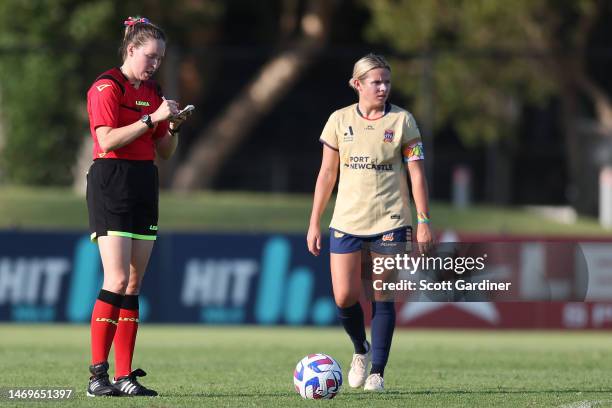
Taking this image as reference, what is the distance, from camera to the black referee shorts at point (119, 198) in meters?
8.04

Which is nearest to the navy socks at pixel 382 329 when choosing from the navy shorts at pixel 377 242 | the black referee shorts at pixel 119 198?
the navy shorts at pixel 377 242

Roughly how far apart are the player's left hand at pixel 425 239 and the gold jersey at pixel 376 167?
173 millimetres

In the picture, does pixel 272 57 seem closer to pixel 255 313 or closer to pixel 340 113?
pixel 255 313

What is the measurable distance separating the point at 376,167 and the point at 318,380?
4.37ft

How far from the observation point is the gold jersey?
844 cm

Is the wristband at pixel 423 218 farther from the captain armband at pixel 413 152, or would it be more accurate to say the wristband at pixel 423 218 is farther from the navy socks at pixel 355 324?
the navy socks at pixel 355 324

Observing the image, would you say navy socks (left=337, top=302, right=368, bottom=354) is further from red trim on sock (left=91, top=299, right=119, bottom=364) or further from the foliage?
the foliage

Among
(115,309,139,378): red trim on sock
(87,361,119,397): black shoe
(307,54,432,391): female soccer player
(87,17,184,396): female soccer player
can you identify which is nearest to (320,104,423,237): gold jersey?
(307,54,432,391): female soccer player

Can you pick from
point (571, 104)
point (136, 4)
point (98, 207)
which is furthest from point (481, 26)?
point (98, 207)

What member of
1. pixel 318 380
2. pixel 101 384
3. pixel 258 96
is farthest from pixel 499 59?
pixel 101 384

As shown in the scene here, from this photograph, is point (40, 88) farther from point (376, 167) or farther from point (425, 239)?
point (425, 239)

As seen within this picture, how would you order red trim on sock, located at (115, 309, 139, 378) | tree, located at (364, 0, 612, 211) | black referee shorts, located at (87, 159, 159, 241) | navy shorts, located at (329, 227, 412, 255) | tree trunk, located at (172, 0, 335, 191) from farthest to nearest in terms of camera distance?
tree trunk, located at (172, 0, 335, 191)
tree, located at (364, 0, 612, 211)
navy shorts, located at (329, 227, 412, 255)
red trim on sock, located at (115, 309, 139, 378)
black referee shorts, located at (87, 159, 159, 241)

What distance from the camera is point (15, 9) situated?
24.0 meters

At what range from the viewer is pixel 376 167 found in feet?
27.8
